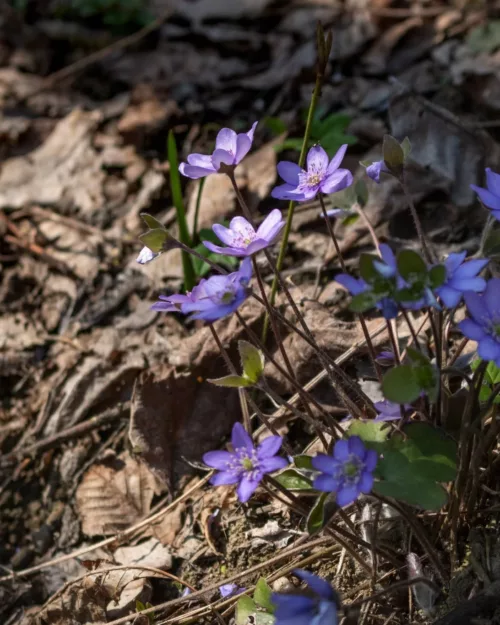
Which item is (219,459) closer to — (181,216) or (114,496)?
(114,496)

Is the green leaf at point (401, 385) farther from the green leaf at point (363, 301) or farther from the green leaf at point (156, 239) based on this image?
the green leaf at point (156, 239)

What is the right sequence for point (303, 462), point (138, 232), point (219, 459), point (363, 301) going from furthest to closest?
point (138, 232) < point (303, 462) < point (219, 459) < point (363, 301)

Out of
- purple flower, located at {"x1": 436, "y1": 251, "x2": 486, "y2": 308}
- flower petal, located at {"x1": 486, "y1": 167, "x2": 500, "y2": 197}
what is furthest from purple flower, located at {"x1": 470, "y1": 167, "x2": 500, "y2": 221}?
purple flower, located at {"x1": 436, "y1": 251, "x2": 486, "y2": 308}

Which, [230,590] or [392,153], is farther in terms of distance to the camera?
[230,590]

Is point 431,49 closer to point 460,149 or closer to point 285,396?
point 460,149

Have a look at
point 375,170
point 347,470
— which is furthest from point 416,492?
point 375,170

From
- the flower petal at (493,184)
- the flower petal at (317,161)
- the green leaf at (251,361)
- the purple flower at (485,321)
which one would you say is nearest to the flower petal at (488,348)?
the purple flower at (485,321)
